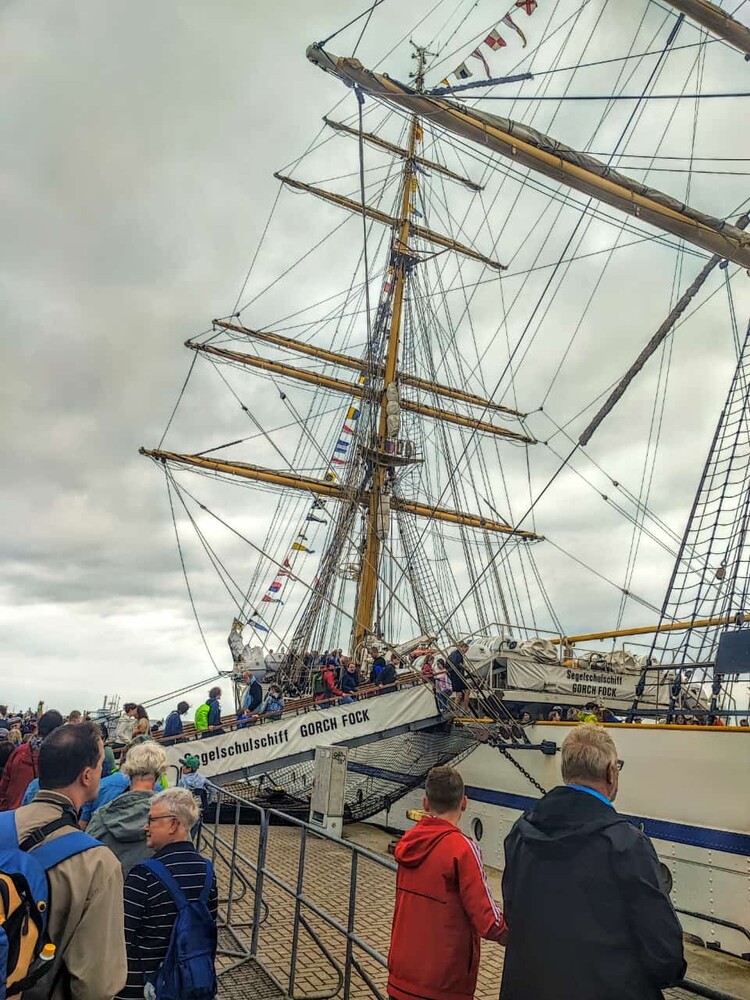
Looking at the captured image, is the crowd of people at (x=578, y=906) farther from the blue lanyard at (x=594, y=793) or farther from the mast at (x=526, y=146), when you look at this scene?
the mast at (x=526, y=146)

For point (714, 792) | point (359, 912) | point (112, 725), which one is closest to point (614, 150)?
point (714, 792)

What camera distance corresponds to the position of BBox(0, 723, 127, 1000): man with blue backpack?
5.25ft

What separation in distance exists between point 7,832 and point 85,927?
314mm

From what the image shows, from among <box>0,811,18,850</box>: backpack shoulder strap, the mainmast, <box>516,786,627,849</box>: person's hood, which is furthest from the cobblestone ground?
the mainmast

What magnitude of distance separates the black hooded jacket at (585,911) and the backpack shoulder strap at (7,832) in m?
1.33

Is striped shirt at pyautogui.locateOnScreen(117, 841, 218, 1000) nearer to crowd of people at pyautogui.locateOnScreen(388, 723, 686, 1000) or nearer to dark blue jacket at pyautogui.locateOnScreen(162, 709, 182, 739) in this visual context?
crowd of people at pyautogui.locateOnScreen(388, 723, 686, 1000)

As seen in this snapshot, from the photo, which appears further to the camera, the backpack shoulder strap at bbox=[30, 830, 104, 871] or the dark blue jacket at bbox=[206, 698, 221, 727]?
the dark blue jacket at bbox=[206, 698, 221, 727]

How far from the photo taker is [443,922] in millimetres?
2447

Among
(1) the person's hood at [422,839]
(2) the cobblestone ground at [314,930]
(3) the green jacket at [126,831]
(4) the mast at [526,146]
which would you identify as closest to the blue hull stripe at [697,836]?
(2) the cobblestone ground at [314,930]

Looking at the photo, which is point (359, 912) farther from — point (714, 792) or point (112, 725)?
point (112, 725)

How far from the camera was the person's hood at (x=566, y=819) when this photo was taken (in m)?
1.90

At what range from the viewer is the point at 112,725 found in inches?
731

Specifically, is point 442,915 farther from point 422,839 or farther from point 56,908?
point 56,908

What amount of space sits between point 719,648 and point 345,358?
18284 mm
